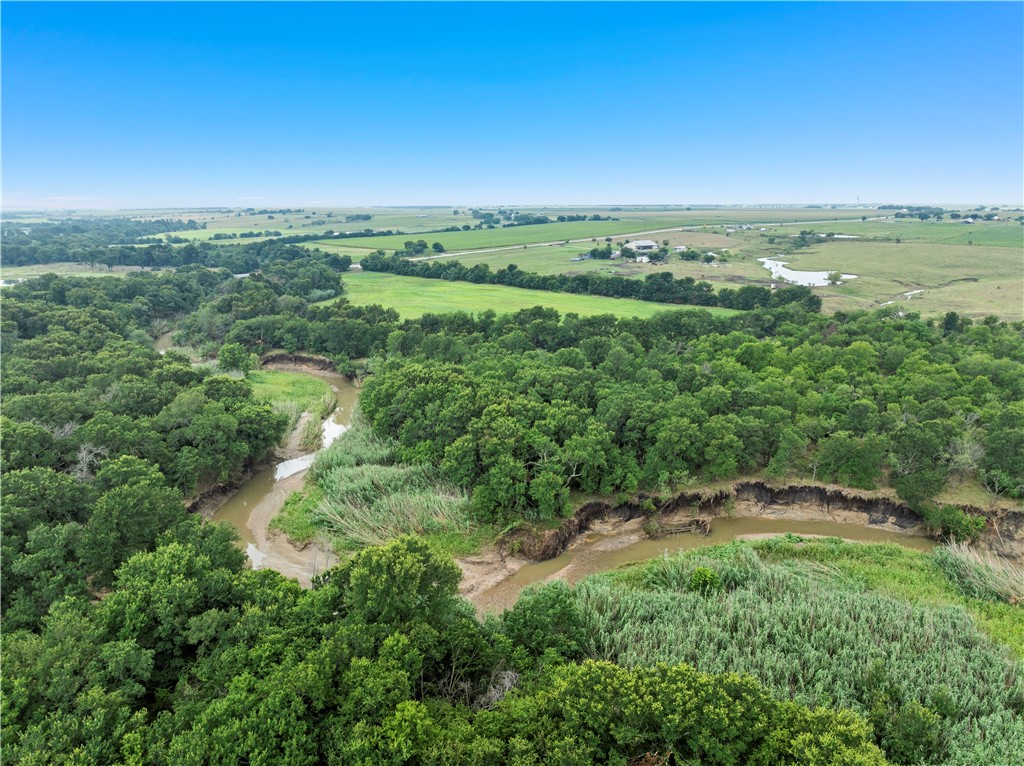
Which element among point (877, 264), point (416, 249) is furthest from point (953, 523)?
point (416, 249)

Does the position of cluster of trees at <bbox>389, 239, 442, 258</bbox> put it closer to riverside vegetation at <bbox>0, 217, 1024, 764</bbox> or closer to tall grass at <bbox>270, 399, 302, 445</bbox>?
riverside vegetation at <bbox>0, 217, 1024, 764</bbox>

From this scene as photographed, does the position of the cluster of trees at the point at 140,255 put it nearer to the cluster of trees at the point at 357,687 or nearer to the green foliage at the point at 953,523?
the cluster of trees at the point at 357,687

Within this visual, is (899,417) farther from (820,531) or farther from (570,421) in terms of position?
(570,421)

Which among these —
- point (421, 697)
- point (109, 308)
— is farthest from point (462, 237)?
point (421, 697)

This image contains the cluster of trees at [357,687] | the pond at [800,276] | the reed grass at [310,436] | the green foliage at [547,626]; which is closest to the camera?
the cluster of trees at [357,687]

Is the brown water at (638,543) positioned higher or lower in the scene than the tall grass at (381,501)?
lower

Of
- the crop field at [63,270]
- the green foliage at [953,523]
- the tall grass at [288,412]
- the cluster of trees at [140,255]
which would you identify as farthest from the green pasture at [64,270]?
the green foliage at [953,523]

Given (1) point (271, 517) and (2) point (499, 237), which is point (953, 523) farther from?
(2) point (499, 237)
